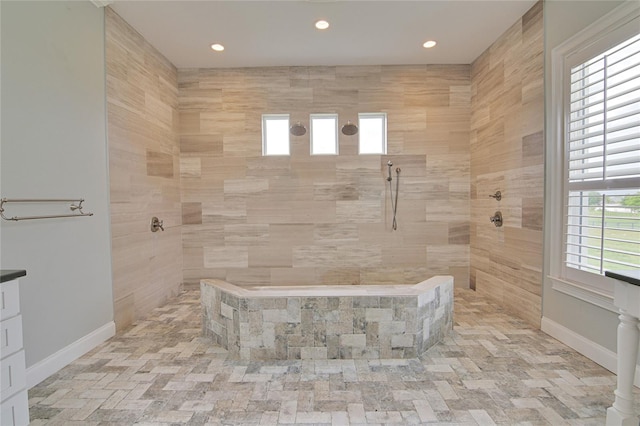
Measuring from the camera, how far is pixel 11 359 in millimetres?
1457

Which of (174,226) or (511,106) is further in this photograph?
(174,226)

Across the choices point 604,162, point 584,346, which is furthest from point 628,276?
point 584,346

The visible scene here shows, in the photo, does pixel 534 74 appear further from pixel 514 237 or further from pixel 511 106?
pixel 514 237

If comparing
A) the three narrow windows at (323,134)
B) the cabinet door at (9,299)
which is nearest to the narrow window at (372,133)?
the three narrow windows at (323,134)

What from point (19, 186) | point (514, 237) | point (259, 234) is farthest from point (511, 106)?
point (19, 186)

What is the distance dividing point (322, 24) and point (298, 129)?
123cm

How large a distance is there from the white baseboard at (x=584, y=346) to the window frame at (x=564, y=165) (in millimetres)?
295

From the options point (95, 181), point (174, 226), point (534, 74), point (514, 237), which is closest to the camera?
point (95, 181)

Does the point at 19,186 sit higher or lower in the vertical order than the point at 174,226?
higher

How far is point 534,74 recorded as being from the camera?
105 inches

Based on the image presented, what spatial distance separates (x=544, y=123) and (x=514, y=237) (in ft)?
3.52

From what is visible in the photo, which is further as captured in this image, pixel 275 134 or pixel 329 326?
pixel 275 134

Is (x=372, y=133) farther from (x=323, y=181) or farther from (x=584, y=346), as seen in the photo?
(x=584, y=346)

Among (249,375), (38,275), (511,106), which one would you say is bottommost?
(249,375)
